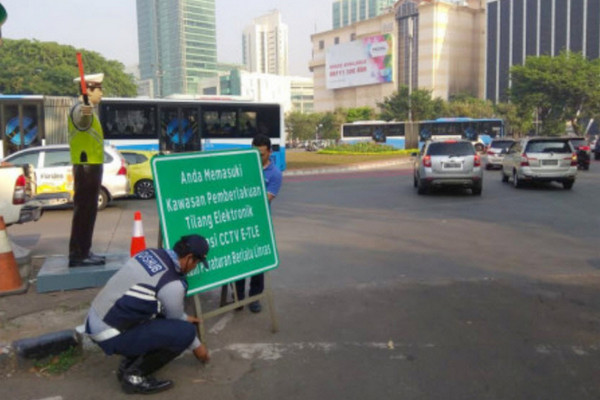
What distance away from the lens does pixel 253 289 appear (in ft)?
18.5

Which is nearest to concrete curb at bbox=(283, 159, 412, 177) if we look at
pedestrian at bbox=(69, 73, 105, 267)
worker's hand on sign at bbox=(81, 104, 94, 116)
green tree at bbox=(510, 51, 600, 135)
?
pedestrian at bbox=(69, 73, 105, 267)

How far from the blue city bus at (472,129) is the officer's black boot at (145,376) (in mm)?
43968

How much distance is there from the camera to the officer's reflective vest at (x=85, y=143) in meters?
5.98

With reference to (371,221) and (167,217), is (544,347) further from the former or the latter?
(371,221)

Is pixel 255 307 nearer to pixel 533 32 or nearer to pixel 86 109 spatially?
pixel 86 109

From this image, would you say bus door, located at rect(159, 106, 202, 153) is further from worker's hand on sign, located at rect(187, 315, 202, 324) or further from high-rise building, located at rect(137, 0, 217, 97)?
high-rise building, located at rect(137, 0, 217, 97)

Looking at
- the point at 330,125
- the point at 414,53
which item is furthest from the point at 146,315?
the point at 414,53

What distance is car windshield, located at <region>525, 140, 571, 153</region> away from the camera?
16875 millimetres

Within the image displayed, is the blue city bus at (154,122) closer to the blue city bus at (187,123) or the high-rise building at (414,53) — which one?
the blue city bus at (187,123)

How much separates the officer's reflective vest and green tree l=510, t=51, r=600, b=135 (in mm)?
55525

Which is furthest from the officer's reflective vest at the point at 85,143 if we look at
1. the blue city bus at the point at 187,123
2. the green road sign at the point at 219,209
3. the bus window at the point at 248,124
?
the bus window at the point at 248,124

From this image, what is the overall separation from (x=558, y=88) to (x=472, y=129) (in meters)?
13.7

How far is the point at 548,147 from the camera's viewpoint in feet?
55.7

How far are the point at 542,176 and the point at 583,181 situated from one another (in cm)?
420
